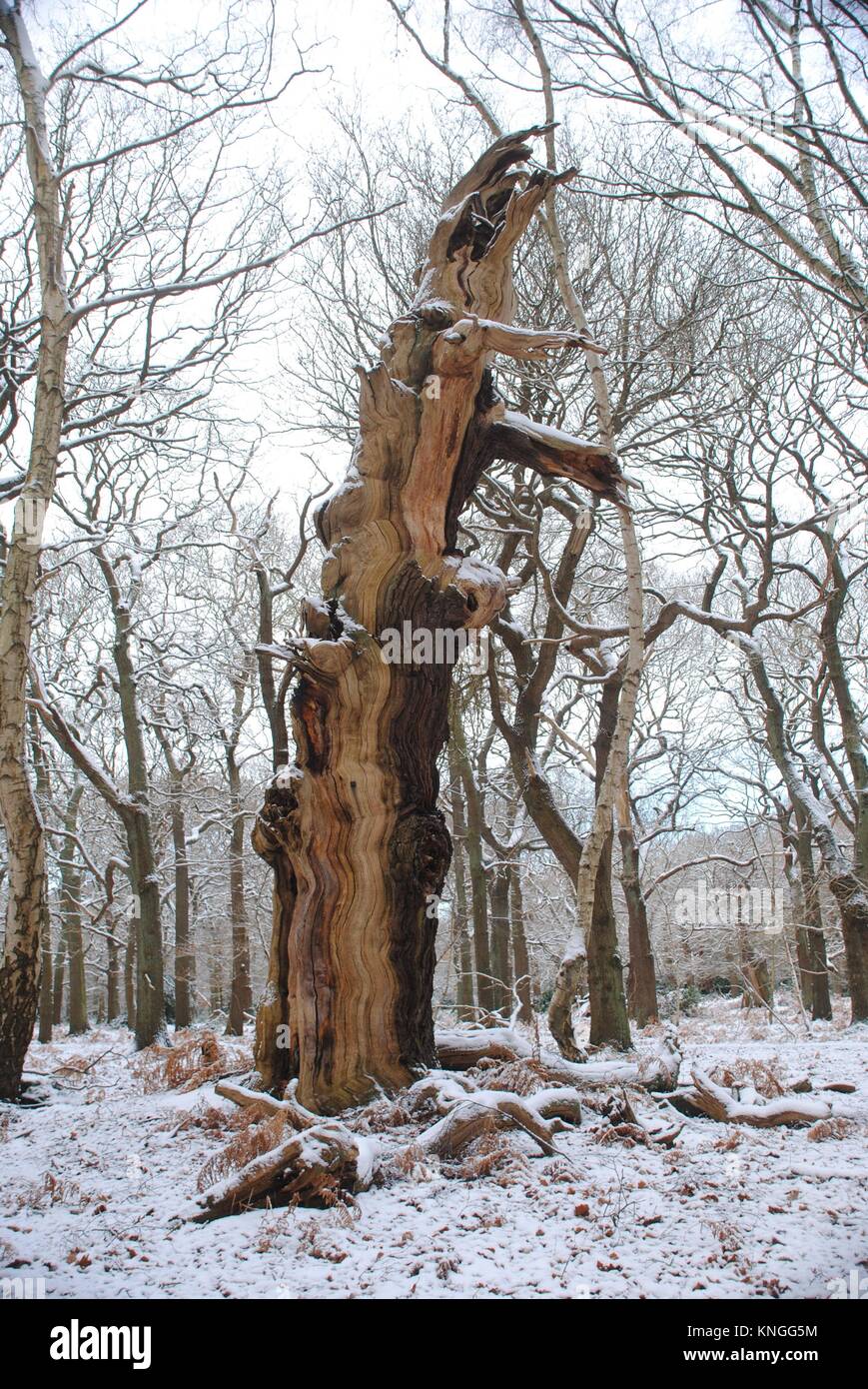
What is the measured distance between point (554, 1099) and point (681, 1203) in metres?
1.15

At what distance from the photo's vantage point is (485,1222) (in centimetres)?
320

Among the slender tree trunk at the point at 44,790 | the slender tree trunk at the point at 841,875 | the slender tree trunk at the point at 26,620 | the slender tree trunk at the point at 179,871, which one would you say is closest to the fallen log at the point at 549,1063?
the slender tree trunk at the point at 26,620

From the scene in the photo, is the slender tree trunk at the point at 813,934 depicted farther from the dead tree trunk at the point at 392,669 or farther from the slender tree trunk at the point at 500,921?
the dead tree trunk at the point at 392,669

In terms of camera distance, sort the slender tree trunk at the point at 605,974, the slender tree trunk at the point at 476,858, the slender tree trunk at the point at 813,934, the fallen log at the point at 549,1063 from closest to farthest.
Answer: the fallen log at the point at 549,1063 → the slender tree trunk at the point at 605,974 → the slender tree trunk at the point at 476,858 → the slender tree trunk at the point at 813,934

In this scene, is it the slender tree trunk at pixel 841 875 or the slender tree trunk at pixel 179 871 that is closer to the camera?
the slender tree trunk at pixel 841 875

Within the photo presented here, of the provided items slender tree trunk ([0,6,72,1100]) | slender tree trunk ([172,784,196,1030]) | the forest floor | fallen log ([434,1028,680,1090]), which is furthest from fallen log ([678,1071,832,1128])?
slender tree trunk ([172,784,196,1030])

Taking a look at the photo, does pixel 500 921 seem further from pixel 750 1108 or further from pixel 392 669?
pixel 392 669

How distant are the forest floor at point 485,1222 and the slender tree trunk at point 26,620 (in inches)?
46.3

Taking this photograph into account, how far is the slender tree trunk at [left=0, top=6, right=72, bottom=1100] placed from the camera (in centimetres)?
567

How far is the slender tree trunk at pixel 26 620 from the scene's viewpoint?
5.67m

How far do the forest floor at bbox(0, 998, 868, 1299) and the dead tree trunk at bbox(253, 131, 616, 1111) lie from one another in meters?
0.81

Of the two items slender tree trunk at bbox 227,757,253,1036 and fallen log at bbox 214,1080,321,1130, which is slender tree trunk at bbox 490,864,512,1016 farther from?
fallen log at bbox 214,1080,321,1130

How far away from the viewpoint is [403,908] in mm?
4617
